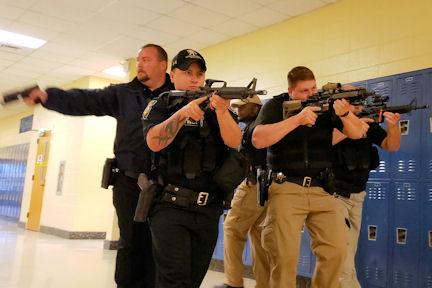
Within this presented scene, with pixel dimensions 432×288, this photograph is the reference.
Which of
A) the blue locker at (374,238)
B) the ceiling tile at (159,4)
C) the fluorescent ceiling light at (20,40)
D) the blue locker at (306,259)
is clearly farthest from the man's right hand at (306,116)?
the fluorescent ceiling light at (20,40)

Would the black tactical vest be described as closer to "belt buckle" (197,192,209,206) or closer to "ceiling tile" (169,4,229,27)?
"belt buckle" (197,192,209,206)

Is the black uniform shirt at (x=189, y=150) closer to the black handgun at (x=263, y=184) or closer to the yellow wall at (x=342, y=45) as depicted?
the black handgun at (x=263, y=184)

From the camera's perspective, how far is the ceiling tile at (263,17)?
4906 millimetres

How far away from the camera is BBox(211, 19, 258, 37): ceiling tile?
5312 millimetres

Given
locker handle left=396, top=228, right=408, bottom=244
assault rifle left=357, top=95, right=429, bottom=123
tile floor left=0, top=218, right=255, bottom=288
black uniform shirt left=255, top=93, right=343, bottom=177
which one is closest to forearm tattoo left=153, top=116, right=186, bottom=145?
black uniform shirt left=255, top=93, right=343, bottom=177

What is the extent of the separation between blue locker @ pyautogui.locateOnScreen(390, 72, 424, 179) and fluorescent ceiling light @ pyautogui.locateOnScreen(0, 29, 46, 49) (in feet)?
17.4

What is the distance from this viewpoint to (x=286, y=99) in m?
2.64

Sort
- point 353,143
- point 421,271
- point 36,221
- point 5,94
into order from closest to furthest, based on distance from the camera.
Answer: point 5,94, point 353,143, point 421,271, point 36,221

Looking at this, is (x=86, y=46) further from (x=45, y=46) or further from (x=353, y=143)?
(x=353, y=143)

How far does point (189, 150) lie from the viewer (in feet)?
6.04

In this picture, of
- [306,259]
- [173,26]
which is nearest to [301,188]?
[306,259]

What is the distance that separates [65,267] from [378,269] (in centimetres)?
341

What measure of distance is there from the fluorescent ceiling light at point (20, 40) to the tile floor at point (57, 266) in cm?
318

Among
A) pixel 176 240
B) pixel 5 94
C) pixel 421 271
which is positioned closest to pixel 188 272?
pixel 176 240
